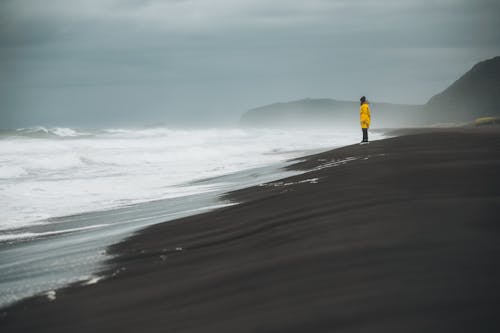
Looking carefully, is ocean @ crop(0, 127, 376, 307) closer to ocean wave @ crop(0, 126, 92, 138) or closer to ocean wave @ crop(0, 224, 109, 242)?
ocean wave @ crop(0, 224, 109, 242)

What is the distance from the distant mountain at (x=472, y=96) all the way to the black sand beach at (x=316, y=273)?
101m

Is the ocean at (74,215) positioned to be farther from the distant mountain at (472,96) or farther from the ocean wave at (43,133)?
the distant mountain at (472,96)

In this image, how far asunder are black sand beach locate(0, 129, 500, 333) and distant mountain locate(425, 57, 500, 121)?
100719 millimetres

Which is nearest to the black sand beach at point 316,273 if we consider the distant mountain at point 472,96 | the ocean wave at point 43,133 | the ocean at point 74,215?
the ocean at point 74,215

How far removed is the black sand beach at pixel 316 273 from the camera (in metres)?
2.64

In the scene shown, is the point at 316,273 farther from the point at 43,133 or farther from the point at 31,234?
the point at 43,133

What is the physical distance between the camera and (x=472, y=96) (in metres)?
107

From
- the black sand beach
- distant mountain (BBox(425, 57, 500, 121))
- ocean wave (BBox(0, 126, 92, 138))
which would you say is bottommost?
the black sand beach

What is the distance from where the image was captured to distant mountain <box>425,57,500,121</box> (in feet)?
335

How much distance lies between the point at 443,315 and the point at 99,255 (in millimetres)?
3568

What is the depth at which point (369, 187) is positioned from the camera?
258 inches

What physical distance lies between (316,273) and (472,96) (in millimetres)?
112122

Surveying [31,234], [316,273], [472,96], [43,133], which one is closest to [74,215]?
[31,234]

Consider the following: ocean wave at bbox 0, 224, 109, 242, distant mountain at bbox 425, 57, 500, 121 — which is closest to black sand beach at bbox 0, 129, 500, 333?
ocean wave at bbox 0, 224, 109, 242
